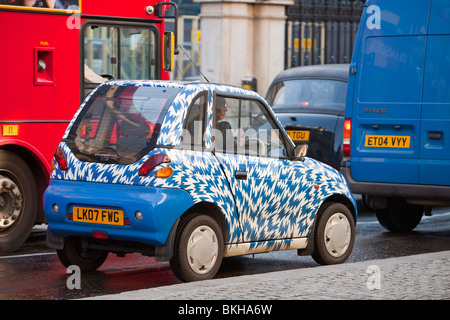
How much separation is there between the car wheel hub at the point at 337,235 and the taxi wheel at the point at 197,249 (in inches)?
57.0

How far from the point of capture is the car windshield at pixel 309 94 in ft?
51.1

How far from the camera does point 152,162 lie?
8625mm

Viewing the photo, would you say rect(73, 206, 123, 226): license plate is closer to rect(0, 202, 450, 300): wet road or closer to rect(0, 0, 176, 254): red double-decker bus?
rect(0, 202, 450, 300): wet road

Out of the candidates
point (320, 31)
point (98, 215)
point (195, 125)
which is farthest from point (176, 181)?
point (320, 31)

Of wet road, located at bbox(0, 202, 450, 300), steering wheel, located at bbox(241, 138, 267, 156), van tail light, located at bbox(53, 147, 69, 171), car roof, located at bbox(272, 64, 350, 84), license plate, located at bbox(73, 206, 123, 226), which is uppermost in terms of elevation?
car roof, located at bbox(272, 64, 350, 84)

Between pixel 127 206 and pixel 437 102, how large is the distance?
439cm

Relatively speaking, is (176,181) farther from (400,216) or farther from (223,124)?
(400,216)

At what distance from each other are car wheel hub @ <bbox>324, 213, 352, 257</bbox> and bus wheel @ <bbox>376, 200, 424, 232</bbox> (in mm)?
2916

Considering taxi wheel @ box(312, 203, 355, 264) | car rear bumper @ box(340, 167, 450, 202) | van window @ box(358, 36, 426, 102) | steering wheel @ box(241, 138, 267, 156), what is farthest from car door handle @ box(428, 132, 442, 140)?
steering wheel @ box(241, 138, 267, 156)

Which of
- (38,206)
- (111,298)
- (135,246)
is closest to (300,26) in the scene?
(38,206)

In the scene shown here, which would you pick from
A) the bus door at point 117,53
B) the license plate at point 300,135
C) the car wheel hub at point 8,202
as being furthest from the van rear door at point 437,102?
the car wheel hub at point 8,202

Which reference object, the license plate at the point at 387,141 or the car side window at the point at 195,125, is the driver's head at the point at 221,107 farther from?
the license plate at the point at 387,141

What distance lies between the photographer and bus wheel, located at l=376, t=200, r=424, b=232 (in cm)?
1324

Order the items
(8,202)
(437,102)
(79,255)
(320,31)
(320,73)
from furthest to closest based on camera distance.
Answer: (320,31)
(320,73)
(437,102)
(8,202)
(79,255)
